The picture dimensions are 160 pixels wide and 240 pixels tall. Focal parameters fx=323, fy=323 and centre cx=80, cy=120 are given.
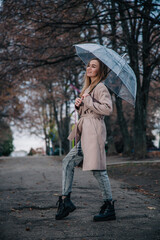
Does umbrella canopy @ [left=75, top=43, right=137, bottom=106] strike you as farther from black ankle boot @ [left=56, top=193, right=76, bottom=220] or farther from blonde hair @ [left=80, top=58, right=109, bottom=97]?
black ankle boot @ [left=56, top=193, right=76, bottom=220]

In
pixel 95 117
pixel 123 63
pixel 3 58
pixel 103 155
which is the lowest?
pixel 103 155

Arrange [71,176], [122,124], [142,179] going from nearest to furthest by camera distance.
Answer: [71,176] < [142,179] < [122,124]

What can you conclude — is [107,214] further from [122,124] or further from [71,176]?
[122,124]

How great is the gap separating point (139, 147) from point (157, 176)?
232 inches

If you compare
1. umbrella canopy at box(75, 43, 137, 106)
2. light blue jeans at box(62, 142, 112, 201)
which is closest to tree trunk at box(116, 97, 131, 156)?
umbrella canopy at box(75, 43, 137, 106)

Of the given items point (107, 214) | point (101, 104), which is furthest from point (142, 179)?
point (101, 104)

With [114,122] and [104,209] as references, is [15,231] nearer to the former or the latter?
[104,209]

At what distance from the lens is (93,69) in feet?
14.4

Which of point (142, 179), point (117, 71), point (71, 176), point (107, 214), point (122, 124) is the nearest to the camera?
point (107, 214)

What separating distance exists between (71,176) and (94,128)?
701 mm

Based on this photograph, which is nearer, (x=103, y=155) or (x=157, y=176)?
(x=103, y=155)

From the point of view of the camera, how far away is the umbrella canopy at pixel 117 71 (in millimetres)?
4366

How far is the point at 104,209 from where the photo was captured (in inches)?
161

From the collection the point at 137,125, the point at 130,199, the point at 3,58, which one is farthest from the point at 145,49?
the point at 130,199
